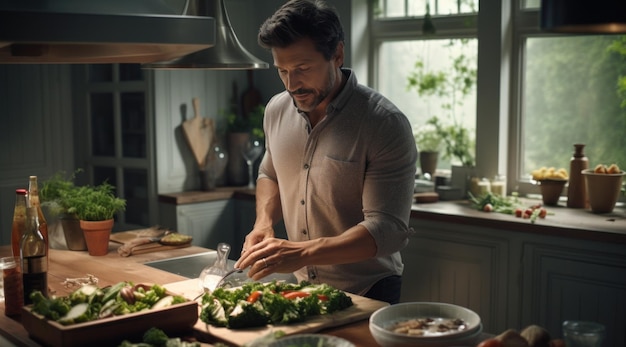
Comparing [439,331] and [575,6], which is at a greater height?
[575,6]

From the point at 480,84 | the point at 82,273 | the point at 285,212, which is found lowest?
the point at 82,273

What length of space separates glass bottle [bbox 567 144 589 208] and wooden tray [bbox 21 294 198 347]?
2.50 m

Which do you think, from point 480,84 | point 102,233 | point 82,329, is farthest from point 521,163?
point 82,329

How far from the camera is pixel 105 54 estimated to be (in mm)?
2320

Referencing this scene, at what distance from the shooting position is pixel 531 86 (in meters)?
4.29

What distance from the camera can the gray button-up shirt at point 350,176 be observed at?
253cm

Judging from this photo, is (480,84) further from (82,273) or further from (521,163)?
(82,273)

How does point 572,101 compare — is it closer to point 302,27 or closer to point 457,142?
point 457,142

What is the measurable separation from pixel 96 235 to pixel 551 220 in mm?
2041

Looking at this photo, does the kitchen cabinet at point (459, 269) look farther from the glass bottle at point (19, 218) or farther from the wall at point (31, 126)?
the wall at point (31, 126)

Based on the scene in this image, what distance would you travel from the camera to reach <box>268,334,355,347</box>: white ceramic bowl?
1775 mm

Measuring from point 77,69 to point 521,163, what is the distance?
10.4ft

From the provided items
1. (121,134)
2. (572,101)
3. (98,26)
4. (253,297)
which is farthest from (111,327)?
(121,134)

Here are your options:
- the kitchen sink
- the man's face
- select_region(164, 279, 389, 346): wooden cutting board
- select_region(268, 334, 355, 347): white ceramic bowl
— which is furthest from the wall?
select_region(268, 334, 355, 347): white ceramic bowl
